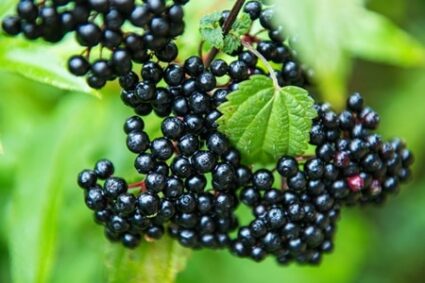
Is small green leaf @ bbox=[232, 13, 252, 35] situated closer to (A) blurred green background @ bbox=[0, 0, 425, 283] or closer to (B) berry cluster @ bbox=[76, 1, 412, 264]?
(B) berry cluster @ bbox=[76, 1, 412, 264]

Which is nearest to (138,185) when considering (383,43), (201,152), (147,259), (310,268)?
(201,152)

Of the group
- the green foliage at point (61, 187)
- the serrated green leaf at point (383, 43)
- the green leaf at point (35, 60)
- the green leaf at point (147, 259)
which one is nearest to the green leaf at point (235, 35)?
the green foliage at point (61, 187)

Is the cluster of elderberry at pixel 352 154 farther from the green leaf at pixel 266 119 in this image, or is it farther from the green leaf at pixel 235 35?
the green leaf at pixel 235 35

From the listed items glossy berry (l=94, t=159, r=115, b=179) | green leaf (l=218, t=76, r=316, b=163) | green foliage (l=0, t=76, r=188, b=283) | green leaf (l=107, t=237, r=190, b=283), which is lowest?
green foliage (l=0, t=76, r=188, b=283)

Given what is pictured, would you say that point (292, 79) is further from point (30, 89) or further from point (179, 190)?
point (30, 89)

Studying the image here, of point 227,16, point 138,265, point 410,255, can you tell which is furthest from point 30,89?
point 410,255

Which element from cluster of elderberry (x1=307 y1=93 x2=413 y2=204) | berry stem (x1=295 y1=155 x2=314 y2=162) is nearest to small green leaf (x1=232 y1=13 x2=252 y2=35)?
cluster of elderberry (x1=307 y1=93 x2=413 y2=204)

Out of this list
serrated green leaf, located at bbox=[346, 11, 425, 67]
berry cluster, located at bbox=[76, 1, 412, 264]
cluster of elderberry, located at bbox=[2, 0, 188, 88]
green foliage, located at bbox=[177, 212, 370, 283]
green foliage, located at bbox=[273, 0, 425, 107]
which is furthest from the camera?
green foliage, located at bbox=[177, 212, 370, 283]
